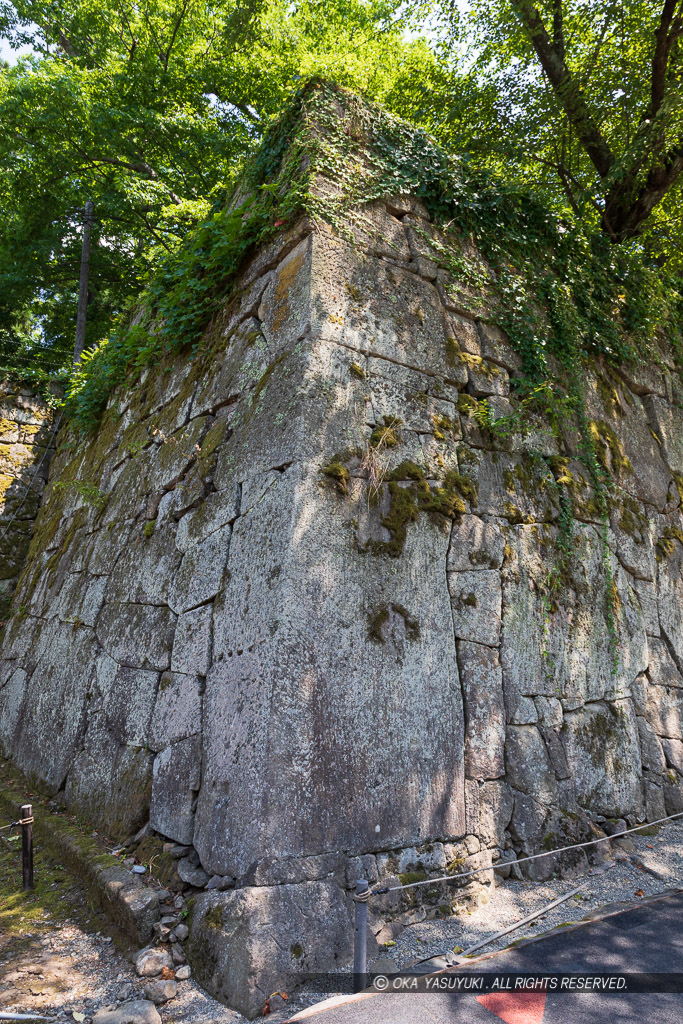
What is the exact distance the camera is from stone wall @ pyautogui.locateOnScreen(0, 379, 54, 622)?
307 inches

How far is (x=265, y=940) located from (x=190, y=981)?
1.52 feet

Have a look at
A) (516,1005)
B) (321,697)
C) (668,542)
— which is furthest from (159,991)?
(668,542)

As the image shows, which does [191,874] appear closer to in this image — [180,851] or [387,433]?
[180,851]

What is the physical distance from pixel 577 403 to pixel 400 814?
129 inches

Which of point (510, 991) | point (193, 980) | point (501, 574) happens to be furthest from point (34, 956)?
point (501, 574)

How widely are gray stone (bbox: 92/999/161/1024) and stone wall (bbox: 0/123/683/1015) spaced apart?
0.23m

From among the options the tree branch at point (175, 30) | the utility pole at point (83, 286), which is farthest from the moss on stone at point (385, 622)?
the tree branch at point (175, 30)

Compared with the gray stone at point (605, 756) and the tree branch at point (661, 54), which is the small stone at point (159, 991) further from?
the tree branch at point (661, 54)

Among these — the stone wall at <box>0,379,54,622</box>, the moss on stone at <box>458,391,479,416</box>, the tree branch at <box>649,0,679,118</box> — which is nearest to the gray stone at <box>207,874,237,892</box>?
the moss on stone at <box>458,391,479,416</box>

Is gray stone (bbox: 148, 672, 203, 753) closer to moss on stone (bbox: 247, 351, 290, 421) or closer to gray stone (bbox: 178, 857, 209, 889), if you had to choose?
gray stone (bbox: 178, 857, 209, 889)

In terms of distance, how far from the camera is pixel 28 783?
16.2ft

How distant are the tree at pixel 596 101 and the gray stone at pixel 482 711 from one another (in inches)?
183

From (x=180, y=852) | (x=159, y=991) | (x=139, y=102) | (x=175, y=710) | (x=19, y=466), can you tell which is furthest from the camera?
(x=139, y=102)

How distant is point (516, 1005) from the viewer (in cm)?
244
